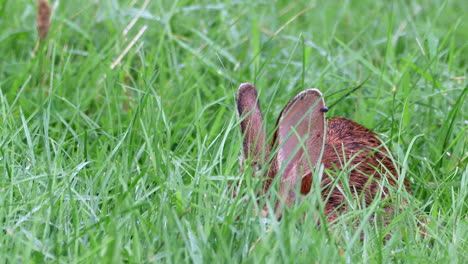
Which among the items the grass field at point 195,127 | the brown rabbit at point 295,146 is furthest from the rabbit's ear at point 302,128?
the grass field at point 195,127

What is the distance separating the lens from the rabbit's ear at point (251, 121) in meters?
3.43

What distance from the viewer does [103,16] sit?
209 inches

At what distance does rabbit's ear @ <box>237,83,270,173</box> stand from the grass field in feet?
0.22

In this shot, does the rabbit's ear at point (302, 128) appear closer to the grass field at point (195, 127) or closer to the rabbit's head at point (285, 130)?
the rabbit's head at point (285, 130)

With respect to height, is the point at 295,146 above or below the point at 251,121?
below

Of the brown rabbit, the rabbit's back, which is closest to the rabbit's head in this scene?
the brown rabbit

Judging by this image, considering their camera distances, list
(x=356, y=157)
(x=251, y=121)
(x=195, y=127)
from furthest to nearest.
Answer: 1. (x=195, y=127)
2. (x=356, y=157)
3. (x=251, y=121)

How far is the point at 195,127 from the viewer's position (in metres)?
4.10

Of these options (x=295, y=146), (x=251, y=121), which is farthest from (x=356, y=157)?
(x=251, y=121)

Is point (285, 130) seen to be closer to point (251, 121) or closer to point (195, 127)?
point (251, 121)

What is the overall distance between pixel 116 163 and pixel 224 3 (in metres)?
2.48

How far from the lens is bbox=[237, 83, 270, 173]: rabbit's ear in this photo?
3426 millimetres

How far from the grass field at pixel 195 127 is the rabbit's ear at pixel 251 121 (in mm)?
67

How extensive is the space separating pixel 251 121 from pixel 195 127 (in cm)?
68
